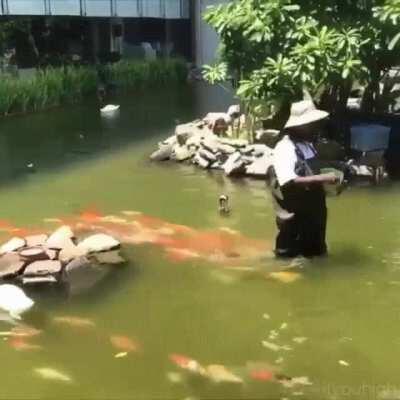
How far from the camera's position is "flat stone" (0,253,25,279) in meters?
6.38

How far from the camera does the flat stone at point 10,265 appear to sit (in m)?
6.38

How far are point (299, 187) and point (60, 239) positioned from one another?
2.32m

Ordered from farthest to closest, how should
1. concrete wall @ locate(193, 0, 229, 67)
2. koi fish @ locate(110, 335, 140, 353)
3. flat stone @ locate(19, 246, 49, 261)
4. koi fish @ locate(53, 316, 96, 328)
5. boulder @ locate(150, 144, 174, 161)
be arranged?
1. concrete wall @ locate(193, 0, 229, 67)
2. boulder @ locate(150, 144, 174, 161)
3. flat stone @ locate(19, 246, 49, 261)
4. koi fish @ locate(53, 316, 96, 328)
5. koi fish @ locate(110, 335, 140, 353)

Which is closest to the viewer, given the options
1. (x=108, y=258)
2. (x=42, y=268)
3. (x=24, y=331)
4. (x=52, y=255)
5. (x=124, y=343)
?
(x=124, y=343)

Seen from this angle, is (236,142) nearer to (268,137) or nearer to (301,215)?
(268,137)

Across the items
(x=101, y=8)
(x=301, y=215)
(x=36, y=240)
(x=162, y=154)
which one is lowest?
(x=162, y=154)

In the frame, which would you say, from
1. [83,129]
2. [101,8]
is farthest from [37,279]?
[101,8]

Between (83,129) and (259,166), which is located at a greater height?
(259,166)

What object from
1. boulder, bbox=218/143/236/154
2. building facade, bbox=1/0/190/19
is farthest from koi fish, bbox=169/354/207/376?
building facade, bbox=1/0/190/19

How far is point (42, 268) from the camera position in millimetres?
6391

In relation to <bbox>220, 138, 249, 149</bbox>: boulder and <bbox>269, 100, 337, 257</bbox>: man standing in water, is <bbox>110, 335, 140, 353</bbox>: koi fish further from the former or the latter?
<bbox>220, 138, 249, 149</bbox>: boulder

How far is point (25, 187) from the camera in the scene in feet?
33.2

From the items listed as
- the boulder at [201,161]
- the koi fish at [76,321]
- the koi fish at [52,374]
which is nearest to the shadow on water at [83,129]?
the boulder at [201,161]

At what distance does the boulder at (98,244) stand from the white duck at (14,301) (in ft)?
3.37
